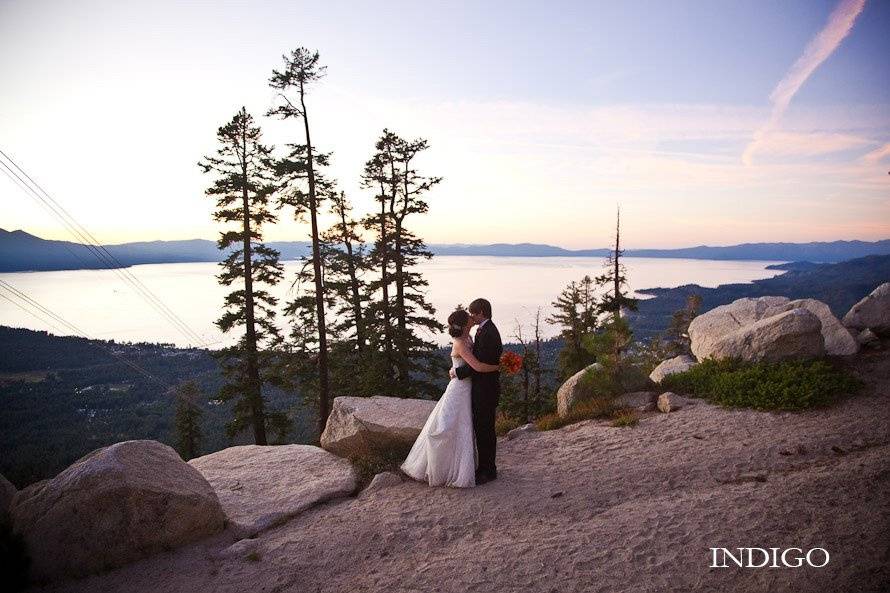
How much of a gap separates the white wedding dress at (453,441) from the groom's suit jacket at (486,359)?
0.14 meters

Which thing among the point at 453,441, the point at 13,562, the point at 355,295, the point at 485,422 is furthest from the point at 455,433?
the point at 355,295

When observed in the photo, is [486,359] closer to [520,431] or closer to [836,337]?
[520,431]

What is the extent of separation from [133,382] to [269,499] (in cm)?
14320

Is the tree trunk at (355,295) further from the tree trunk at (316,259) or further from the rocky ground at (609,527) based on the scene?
the rocky ground at (609,527)

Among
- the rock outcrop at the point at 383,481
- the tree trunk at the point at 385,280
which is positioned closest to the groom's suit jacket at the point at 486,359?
the rock outcrop at the point at 383,481

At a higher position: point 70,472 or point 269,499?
A: point 70,472

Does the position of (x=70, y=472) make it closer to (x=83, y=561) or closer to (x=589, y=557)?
(x=83, y=561)

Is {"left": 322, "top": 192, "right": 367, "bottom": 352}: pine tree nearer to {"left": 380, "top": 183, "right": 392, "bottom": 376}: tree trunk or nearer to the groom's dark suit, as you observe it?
{"left": 380, "top": 183, "right": 392, "bottom": 376}: tree trunk

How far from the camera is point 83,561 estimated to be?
6.38 m

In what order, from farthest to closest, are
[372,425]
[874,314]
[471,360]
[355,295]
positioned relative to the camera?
[355,295], [874,314], [372,425], [471,360]

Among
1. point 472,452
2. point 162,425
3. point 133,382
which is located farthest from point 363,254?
point 133,382

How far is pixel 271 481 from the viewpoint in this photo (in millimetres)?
9406

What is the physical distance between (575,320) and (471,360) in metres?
30.2

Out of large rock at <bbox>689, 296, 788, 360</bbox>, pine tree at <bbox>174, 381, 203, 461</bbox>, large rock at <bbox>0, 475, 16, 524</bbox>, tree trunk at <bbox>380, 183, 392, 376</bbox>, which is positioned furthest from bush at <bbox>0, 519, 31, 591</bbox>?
pine tree at <bbox>174, 381, 203, 461</bbox>
